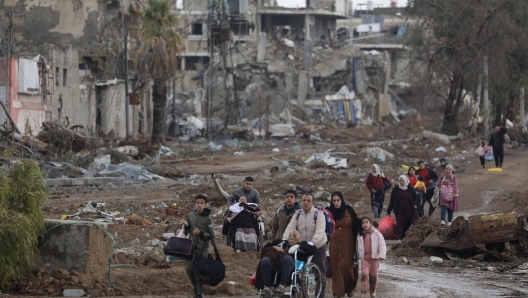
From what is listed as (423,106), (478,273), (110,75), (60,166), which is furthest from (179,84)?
(478,273)

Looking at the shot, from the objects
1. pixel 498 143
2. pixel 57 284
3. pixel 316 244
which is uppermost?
pixel 316 244

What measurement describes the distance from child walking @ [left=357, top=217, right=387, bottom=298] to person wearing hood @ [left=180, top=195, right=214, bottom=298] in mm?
1843

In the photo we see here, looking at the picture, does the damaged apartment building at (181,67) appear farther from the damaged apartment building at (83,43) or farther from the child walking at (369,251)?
the child walking at (369,251)

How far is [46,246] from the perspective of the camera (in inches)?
476

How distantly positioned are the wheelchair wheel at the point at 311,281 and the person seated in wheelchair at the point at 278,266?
13cm

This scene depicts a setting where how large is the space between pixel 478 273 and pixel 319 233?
4376 millimetres

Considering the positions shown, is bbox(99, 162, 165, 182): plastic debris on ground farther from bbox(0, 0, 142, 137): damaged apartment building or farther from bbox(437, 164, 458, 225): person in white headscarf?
bbox(0, 0, 142, 137): damaged apartment building

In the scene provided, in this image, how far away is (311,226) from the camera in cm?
1102

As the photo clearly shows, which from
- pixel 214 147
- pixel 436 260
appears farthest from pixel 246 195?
pixel 214 147

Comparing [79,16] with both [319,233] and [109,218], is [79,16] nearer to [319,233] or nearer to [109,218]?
[109,218]

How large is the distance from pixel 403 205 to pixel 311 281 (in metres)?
7.18

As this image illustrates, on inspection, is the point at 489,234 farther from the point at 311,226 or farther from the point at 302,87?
the point at 302,87

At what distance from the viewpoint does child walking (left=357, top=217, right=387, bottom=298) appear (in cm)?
1157

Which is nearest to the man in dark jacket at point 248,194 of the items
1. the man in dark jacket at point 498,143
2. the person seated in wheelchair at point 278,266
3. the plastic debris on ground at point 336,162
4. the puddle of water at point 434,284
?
the puddle of water at point 434,284
